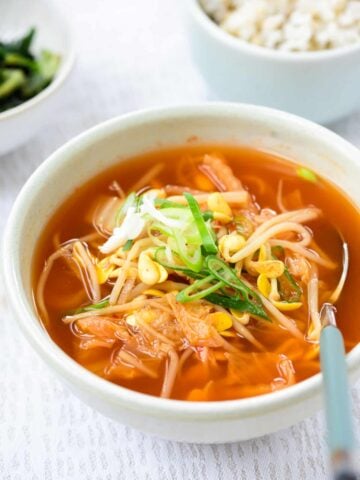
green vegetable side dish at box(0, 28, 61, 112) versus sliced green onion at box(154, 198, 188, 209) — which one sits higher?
green vegetable side dish at box(0, 28, 61, 112)

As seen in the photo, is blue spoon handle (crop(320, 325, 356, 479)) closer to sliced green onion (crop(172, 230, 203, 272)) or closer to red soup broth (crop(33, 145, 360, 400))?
red soup broth (crop(33, 145, 360, 400))

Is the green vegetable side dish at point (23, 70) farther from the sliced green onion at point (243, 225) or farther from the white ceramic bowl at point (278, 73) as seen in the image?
the sliced green onion at point (243, 225)

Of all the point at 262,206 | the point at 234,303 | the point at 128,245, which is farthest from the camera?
the point at 262,206

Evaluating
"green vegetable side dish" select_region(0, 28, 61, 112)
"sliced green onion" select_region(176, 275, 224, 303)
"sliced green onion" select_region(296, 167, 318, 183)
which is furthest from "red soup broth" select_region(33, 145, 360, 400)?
"green vegetable side dish" select_region(0, 28, 61, 112)

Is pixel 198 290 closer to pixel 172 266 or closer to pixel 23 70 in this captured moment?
pixel 172 266

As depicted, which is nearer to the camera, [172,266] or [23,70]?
[172,266]

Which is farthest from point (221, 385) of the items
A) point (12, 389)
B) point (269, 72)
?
point (269, 72)

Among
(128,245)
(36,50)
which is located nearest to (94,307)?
(128,245)
